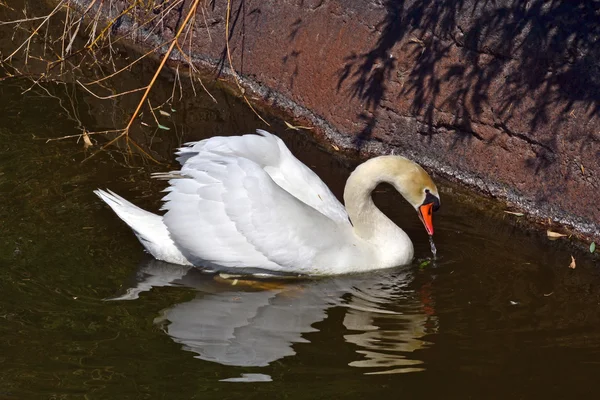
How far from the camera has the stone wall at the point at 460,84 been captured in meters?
7.33

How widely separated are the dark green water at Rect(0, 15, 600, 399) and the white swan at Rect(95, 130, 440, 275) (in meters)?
0.16

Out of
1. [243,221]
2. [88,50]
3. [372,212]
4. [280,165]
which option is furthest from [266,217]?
[88,50]

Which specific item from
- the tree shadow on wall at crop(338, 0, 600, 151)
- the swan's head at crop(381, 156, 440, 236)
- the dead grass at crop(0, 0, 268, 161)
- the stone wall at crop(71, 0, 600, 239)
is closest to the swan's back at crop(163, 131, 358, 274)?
the swan's head at crop(381, 156, 440, 236)

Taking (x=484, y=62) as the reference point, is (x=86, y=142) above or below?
A: below

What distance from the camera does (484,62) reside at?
780 cm

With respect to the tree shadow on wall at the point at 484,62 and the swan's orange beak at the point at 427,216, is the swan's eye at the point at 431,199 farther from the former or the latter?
the tree shadow on wall at the point at 484,62

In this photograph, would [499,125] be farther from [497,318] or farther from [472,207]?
[497,318]

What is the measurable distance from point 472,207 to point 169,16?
13.2 feet

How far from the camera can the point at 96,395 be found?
5055mm

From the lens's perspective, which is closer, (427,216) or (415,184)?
(415,184)

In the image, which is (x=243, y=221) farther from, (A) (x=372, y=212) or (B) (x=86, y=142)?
(B) (x=86, y=142)

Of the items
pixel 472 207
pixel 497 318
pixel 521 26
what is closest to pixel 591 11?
pixel 521 26

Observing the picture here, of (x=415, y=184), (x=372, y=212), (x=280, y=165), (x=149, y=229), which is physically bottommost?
(x=149, y=229)

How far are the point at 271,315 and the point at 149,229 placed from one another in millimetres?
1076
